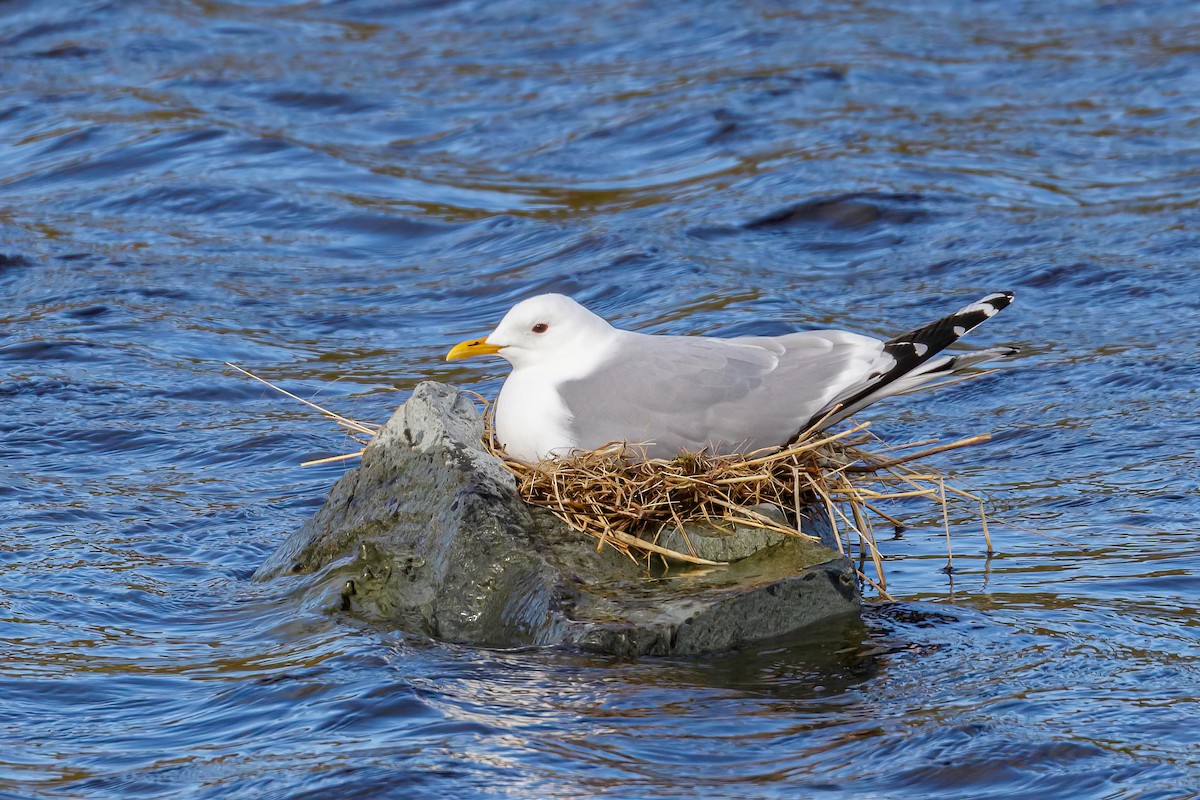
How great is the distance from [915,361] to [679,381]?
0.74 meters

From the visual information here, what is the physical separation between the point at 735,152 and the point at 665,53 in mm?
2990

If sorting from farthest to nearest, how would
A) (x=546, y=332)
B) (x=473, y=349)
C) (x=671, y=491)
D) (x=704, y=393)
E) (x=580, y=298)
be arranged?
(x=580, y=298) < (x=473, y=349) < (x=546, y=332) < (x=704, y=393) < (x=671, y=491)

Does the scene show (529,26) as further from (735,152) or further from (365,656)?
(365,656)

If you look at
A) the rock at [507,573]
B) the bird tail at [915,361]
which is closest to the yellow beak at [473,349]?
the rock at [507,573]

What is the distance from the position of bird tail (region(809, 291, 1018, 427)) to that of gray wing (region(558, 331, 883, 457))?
44 millimetres

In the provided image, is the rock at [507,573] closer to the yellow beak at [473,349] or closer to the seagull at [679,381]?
the yellow beak at [473,349]

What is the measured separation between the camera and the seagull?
5105 millimetres

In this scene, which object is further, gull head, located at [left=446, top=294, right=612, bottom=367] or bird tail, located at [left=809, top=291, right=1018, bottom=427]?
gull head, located at [left=446, top=294, right=612, bottom=367]

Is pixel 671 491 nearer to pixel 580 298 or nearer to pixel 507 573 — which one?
pixel 507 573

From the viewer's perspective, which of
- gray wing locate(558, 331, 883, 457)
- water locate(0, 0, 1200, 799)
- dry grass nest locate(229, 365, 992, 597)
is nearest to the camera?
water locate(0, 0, 1200, 799)

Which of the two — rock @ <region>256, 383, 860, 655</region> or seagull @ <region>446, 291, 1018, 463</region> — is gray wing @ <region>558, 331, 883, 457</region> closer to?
seagull @ <region>446, 291, 1018, 463</region>

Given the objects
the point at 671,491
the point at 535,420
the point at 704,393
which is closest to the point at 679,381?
the point at 704,393

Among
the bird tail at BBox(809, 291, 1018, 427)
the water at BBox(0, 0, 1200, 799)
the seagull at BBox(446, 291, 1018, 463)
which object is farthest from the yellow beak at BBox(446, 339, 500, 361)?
the bird tail at BBox(809, 291, 1018, 427)

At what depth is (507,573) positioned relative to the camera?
195 inches
